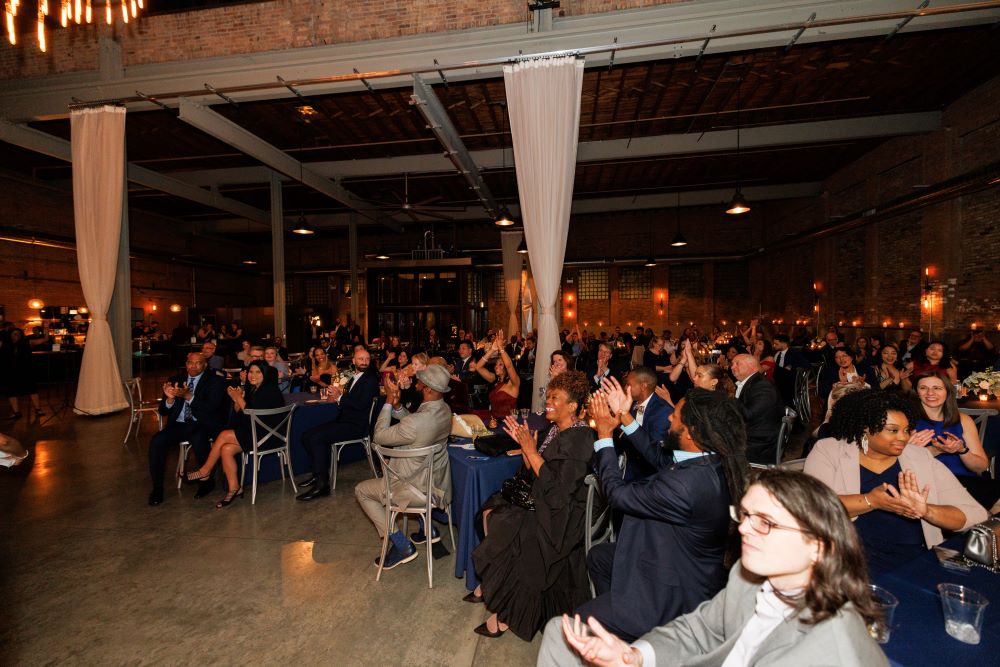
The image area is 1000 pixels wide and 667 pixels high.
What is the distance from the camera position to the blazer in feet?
6.40

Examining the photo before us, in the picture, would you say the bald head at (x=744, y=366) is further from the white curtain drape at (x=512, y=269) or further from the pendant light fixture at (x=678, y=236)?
the white curtain drape at (x=512, y=269)

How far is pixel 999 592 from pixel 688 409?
108cm

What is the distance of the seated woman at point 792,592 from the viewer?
0.98 meters

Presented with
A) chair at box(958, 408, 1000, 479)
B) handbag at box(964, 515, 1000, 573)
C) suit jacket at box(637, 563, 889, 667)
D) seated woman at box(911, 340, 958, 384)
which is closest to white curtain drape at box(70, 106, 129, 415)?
suit jacket at box(637, 563, 889, 667)

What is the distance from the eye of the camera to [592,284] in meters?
19.3

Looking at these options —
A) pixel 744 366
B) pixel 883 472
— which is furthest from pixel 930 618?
pixel 744 366

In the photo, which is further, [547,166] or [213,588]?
[547,166]

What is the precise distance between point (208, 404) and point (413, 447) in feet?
8.78

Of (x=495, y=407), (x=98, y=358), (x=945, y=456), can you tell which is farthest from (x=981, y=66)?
(x=98, y=358)

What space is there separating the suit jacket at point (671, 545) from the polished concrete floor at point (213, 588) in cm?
94

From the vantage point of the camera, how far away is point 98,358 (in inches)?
295

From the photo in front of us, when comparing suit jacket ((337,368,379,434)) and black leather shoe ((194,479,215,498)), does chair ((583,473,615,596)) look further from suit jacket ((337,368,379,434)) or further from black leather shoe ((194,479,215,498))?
black leather shoe ((194,479,215,498))

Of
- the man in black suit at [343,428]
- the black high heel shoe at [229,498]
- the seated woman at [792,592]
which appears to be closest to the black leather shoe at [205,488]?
the black high heel shoe at [229,498]

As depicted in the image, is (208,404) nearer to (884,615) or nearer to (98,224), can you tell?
(884,615)
